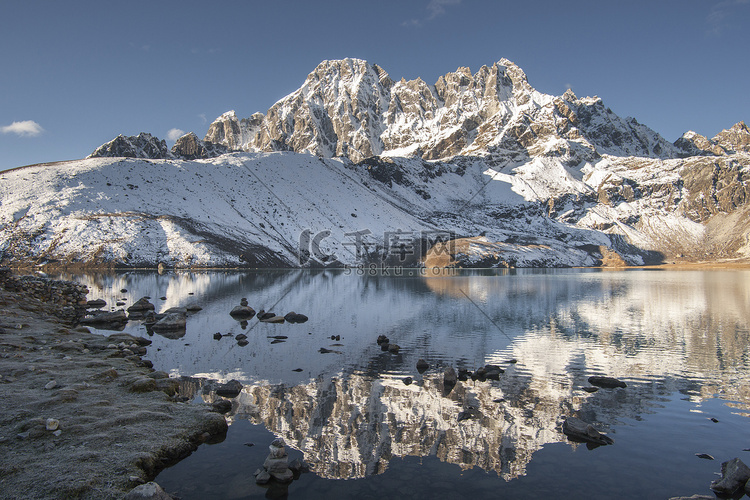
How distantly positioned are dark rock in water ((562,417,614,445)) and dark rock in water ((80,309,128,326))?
38955 millimetres

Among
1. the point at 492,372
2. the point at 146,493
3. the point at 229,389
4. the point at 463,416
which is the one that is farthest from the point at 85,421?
the point at 492,372

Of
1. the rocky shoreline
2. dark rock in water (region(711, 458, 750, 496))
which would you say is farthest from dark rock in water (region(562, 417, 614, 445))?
the rocky shoreline

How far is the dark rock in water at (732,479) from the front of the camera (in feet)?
41.5

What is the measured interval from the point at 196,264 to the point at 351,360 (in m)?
126

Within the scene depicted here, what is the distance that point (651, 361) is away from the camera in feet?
97.2

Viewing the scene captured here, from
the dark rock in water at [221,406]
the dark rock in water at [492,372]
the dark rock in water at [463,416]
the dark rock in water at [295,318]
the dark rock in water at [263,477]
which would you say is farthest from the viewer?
the dark rock in water at [295,318]

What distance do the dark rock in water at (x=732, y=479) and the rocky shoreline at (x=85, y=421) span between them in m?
16.8

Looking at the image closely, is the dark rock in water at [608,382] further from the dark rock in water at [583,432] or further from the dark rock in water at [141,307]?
the dark rock in water at [141,307]

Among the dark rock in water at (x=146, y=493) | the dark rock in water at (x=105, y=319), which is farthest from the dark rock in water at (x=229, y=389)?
the dark rock in water at (x=105, y=319)

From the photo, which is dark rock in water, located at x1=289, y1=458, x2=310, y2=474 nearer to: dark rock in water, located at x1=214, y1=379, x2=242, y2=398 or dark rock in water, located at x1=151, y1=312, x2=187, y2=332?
dark rock in water, located at x1=214, y1=379, x2=242, y2=398

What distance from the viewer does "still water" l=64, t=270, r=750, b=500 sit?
13398mm

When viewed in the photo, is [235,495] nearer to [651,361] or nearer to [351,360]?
[351,360]

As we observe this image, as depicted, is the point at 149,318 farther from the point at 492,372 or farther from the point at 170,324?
the point at 492,372

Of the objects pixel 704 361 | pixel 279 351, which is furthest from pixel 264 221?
pixel 704 361
